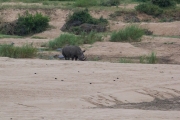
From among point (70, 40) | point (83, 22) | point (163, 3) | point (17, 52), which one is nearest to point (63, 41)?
point (70, 40)

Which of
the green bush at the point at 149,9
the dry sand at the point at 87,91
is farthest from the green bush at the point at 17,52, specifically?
the green bush at the point at 149,9

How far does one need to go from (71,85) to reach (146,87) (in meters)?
1.86

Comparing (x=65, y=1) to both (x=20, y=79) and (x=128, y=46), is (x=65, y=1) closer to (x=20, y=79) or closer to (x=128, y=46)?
(x=128, y=46)

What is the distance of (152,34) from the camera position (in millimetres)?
33781

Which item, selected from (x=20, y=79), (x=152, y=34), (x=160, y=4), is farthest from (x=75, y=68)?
(x=160, y=4)

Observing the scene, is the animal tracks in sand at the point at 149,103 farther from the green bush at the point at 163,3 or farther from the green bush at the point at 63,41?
the green bush at the point at 163,3

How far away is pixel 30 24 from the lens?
35344 millimetres

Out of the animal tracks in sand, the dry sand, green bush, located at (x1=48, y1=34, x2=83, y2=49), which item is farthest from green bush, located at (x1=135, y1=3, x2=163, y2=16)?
the animal tracks in sand

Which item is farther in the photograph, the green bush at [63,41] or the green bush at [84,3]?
the green bush at [84,3]

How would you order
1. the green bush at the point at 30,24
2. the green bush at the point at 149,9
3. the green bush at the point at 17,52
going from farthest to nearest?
the green bush at the point at 149,9 → the green bush at the point at 30,24 → the green bush at the point at 17,52

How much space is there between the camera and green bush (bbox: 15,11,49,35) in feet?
116

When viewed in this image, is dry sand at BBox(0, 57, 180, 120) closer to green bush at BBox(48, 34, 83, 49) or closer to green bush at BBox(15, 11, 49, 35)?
Result: green bush at BBox(48, 34, 83, 49)

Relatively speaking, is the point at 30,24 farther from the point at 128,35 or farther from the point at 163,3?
the point at 163,3

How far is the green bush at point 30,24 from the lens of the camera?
3531 cm
